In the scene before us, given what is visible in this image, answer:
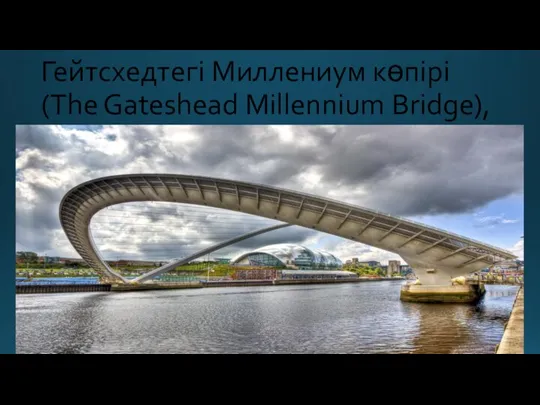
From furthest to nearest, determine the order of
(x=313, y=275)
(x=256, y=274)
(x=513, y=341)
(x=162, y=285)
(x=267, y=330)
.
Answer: (x=313, y=275), (x=256, y=274), (x=162, y=285), (x=267, y=330), (x=513, y=341)

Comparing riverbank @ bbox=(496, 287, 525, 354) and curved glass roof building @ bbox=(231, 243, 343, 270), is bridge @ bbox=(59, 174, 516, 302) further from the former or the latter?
curved glass roof building @ bbox=(231, 243, 343, 270)

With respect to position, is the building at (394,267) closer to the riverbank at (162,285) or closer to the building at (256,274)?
the riverbank at (162,285)

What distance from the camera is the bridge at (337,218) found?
1427 centimetres

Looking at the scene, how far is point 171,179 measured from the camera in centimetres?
1638

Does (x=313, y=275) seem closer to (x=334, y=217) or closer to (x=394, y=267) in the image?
(x=394, y=267)

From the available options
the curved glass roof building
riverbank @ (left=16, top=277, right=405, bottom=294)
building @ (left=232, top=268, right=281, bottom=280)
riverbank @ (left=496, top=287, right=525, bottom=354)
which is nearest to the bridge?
riverbank @ (left=496, top=287, right=525, bottom=354)

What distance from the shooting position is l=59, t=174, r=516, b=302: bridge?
14.3 metres

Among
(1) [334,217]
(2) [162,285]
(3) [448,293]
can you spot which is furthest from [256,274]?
(1) [334,217]

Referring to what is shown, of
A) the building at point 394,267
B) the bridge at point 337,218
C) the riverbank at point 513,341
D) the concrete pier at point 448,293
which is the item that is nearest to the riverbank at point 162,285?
the building at point 394,267

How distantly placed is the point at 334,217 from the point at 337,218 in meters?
0.11

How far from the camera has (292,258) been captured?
54.1m
